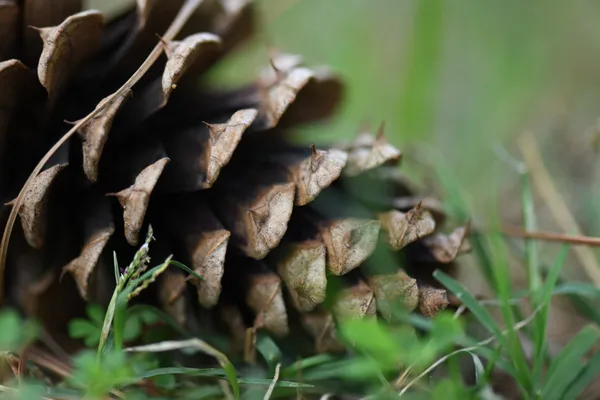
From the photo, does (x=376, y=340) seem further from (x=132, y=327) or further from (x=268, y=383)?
(x=132, y=327)

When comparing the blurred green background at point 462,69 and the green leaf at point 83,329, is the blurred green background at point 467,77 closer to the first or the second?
the blurred green background at point 462,69

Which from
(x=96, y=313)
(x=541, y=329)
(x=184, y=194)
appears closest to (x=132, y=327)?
(x=96, y=313)

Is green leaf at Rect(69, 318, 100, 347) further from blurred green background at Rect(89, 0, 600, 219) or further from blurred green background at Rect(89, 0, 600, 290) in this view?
blurred green background at Rect(89, 0, 600, 219)

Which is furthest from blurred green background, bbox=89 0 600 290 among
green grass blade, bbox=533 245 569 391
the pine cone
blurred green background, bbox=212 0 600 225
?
green grass blade, bbox=533 245 569 391

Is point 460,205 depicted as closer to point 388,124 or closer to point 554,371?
point 554,371

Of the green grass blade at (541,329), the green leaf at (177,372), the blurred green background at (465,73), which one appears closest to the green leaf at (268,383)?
the green leaf at (177,372)

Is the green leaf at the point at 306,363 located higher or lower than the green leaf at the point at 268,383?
lower
